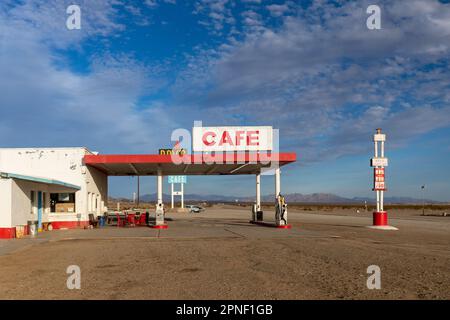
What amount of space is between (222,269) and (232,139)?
51.9 feet

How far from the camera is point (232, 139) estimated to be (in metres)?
27.4

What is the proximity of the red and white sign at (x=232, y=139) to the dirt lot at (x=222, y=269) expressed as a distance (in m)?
8.15

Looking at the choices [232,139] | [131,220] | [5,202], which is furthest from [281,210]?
[5,202]

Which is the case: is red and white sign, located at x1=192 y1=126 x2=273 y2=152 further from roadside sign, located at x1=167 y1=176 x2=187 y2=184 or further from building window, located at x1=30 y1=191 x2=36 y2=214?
roadside sign, located at x1=167 y1=176 x2=187 y2=184

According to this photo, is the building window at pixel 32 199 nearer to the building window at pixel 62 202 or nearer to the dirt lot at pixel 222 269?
the building window at pixel 62 202

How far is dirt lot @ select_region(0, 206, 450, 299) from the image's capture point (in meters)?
9.25

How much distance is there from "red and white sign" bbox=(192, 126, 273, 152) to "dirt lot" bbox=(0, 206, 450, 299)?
8.15m

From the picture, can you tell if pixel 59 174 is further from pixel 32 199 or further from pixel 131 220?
pixel 131 220

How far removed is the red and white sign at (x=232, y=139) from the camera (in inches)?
1067

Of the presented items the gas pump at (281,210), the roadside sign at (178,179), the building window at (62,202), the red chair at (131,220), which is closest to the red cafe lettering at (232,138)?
the gas pump at (281,210)

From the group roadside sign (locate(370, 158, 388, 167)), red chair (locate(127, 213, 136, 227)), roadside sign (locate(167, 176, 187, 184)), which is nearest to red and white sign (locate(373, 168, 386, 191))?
roadside sign (locate(370, 158, 388, 167))
